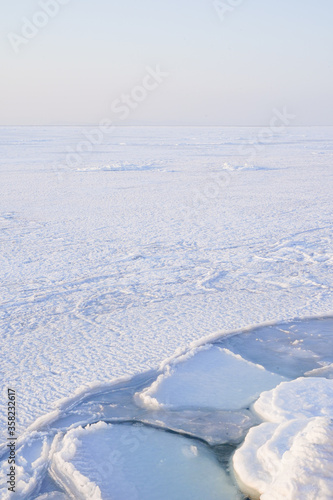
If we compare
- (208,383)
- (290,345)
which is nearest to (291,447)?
(208,383)

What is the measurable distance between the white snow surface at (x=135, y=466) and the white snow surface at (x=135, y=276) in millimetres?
407

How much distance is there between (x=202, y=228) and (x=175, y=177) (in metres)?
6.76

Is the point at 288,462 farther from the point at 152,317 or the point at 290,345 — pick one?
the point at 152,317

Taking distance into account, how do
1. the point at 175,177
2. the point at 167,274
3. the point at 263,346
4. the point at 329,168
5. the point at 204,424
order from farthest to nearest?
the point at 329,168 → the point at 175,177 → the point at 167,274 → the point at 263,346 → the point at 204,424

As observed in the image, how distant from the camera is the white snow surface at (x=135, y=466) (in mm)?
2348

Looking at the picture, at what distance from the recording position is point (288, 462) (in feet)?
7.17

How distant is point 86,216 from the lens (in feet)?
27.9

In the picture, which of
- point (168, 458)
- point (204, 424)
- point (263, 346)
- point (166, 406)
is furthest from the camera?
point (263, 346)

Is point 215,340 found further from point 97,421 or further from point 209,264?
point 209,264

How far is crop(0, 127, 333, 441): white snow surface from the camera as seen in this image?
371cm

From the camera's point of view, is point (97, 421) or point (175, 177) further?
point (175, 177)

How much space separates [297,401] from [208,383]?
0.63 m

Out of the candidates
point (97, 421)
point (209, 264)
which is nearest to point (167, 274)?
point (209, 264)

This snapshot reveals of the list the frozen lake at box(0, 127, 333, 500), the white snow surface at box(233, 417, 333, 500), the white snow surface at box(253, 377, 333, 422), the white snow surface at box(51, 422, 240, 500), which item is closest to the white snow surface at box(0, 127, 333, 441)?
the frozen lake at box(0, 127, 333, 500)
